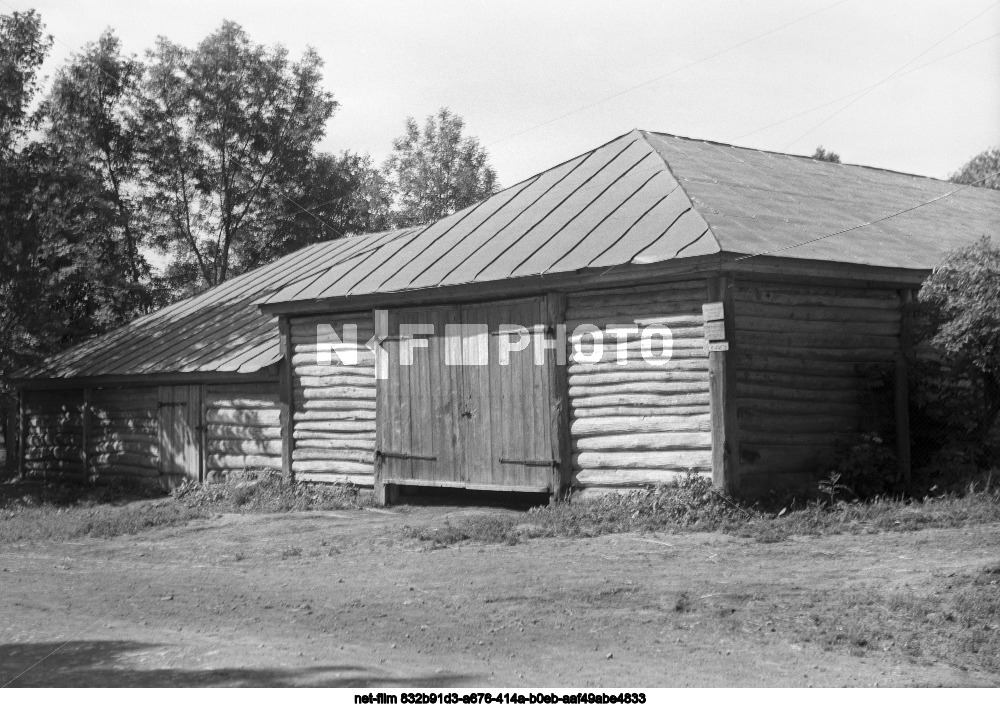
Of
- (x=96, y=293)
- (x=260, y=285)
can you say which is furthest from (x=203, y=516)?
(x=96, y=293)

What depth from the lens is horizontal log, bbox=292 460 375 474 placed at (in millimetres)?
15945

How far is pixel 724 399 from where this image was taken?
39.6 feet

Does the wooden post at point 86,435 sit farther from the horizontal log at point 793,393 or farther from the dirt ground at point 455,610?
the horizontal log at point 793,393

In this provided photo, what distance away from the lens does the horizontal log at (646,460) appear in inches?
484

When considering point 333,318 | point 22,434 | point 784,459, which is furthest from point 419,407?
point 22,434

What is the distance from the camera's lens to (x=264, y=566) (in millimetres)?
10984

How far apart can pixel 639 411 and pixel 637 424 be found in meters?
0.15

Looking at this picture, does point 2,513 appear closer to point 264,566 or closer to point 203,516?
point 203,516

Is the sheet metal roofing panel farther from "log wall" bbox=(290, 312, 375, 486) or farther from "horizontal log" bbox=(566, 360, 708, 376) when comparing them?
"log wall" bbox=(290, 312, 375, 486)

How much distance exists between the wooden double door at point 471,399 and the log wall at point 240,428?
8.36 ft

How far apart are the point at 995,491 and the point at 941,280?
2427mm

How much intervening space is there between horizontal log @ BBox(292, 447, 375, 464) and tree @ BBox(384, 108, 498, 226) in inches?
1006

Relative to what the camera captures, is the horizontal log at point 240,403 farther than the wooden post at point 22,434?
No

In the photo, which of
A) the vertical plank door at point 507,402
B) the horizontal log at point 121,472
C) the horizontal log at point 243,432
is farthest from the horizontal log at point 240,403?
the vertical plank door at point 507,402
